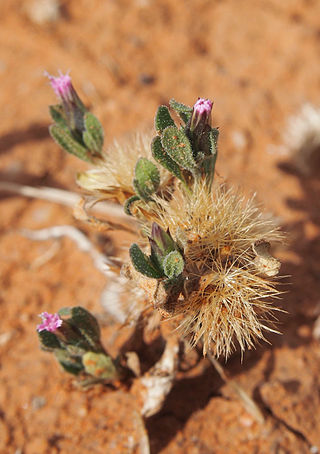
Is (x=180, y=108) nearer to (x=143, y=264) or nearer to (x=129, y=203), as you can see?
(x=129, y=203)

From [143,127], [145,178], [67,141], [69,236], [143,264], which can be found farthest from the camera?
[143,127]

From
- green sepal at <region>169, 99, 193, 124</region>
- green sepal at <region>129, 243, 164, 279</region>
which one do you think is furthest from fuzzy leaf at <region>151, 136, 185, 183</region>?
green sepal at <region>129, 243, 164, 279</region>

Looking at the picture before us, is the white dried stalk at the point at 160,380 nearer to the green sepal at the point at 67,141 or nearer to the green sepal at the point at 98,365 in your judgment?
the green sepal at the point at 98,365

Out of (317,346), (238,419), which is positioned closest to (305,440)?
(238,419)

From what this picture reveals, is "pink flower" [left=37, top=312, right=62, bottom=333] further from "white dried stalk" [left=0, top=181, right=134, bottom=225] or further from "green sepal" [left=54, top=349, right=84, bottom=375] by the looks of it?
"white dried stalk" [left=0, top=181, right=134, bottom=225]

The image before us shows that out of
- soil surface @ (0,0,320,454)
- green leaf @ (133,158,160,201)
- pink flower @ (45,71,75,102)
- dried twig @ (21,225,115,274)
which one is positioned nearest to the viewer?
green leaf @ (133,158,160,201)

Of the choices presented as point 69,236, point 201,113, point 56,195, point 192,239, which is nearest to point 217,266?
point 192,239
